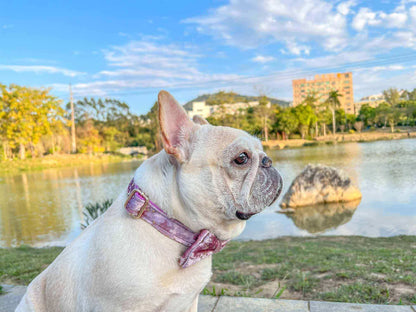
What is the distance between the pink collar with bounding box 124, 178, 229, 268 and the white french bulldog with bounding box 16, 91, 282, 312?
26 millimetres

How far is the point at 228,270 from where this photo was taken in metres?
4.77

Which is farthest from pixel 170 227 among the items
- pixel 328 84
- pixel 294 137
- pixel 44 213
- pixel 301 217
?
pixel 328 84

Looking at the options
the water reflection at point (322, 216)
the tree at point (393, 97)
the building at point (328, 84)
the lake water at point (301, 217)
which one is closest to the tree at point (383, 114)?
the tree at point (393, 97)

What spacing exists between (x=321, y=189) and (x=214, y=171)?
11.4 metres

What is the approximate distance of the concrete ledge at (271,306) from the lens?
273 cm

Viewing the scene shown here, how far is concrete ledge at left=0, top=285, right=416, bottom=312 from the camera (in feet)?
8.96

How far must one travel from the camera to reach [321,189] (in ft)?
39.6

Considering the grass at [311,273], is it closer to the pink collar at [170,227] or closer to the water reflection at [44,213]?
the pink collar at [170,227]

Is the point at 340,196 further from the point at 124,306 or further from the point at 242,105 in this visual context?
the point at 242,105

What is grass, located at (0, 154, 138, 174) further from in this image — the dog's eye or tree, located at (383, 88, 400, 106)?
tree, located at (383, 88, 400, 106)

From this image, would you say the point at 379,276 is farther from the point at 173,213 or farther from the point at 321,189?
the point at 321,189

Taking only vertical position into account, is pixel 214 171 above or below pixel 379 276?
above

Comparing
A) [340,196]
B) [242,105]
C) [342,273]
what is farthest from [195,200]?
[242,105]

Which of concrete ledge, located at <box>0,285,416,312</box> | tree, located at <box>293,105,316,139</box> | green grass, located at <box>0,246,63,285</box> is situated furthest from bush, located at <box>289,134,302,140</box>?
concrete ledge, located at <box>0,285,416,312</box>
